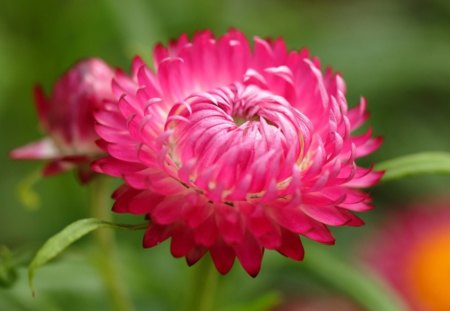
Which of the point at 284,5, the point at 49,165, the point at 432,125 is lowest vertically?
the point at 432,125

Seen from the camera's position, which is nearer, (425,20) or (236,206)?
(236,206)

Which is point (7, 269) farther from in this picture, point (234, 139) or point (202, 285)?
point (234, 139)

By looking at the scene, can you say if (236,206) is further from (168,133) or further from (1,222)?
(1,222)

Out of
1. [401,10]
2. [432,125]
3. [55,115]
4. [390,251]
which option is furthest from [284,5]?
[55,115]

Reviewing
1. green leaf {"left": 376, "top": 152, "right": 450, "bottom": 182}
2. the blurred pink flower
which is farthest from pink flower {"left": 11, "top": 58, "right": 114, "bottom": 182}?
the blurred pink flower

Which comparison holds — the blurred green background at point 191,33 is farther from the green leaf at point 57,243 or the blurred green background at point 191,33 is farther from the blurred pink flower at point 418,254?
the green leaf at point 57,243

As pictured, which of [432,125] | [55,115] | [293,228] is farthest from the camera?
[432,125]
